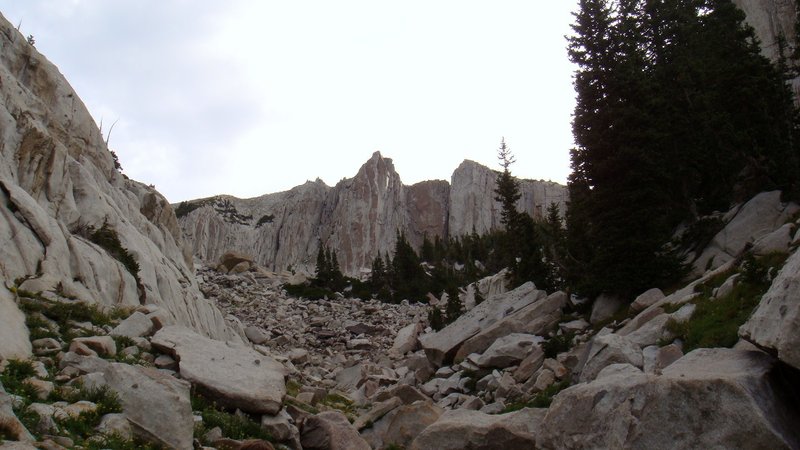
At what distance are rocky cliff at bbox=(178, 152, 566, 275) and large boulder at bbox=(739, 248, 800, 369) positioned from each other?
12314 centimetres

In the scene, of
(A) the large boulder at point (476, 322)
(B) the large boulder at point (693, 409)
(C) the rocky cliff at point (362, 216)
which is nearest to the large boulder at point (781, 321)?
(B) the large boulder at point (693, 409)

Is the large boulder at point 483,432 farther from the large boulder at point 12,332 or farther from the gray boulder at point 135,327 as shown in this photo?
the large boulder at point 12,332

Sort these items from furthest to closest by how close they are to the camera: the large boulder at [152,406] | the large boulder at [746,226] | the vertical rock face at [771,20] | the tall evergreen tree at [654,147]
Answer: the vertical rock face at [771,20] → the tall evergreen tree at [654,147] → the large boulder at [746,226] → the large boulder at [152,406]

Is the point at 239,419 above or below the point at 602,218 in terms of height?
below

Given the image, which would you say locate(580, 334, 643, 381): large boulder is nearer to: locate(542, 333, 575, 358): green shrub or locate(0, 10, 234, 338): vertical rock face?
locate(542, 333, 575, 358): green shrub

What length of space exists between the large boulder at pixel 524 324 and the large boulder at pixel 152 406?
1670cm

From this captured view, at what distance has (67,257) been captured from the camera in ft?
62.2

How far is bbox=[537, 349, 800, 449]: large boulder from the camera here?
909cm

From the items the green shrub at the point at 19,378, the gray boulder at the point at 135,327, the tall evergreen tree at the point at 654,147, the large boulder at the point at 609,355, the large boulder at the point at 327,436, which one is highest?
the tall evergreen tree at the point at 654,147

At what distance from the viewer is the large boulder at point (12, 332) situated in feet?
36.2

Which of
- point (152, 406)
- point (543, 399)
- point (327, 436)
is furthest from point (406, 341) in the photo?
point (152, 406)

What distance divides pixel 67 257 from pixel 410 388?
12138 mm

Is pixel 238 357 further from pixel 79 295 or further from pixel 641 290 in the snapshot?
pixel 641 290

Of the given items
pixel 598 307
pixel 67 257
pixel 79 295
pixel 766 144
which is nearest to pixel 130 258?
pixel 67 257
